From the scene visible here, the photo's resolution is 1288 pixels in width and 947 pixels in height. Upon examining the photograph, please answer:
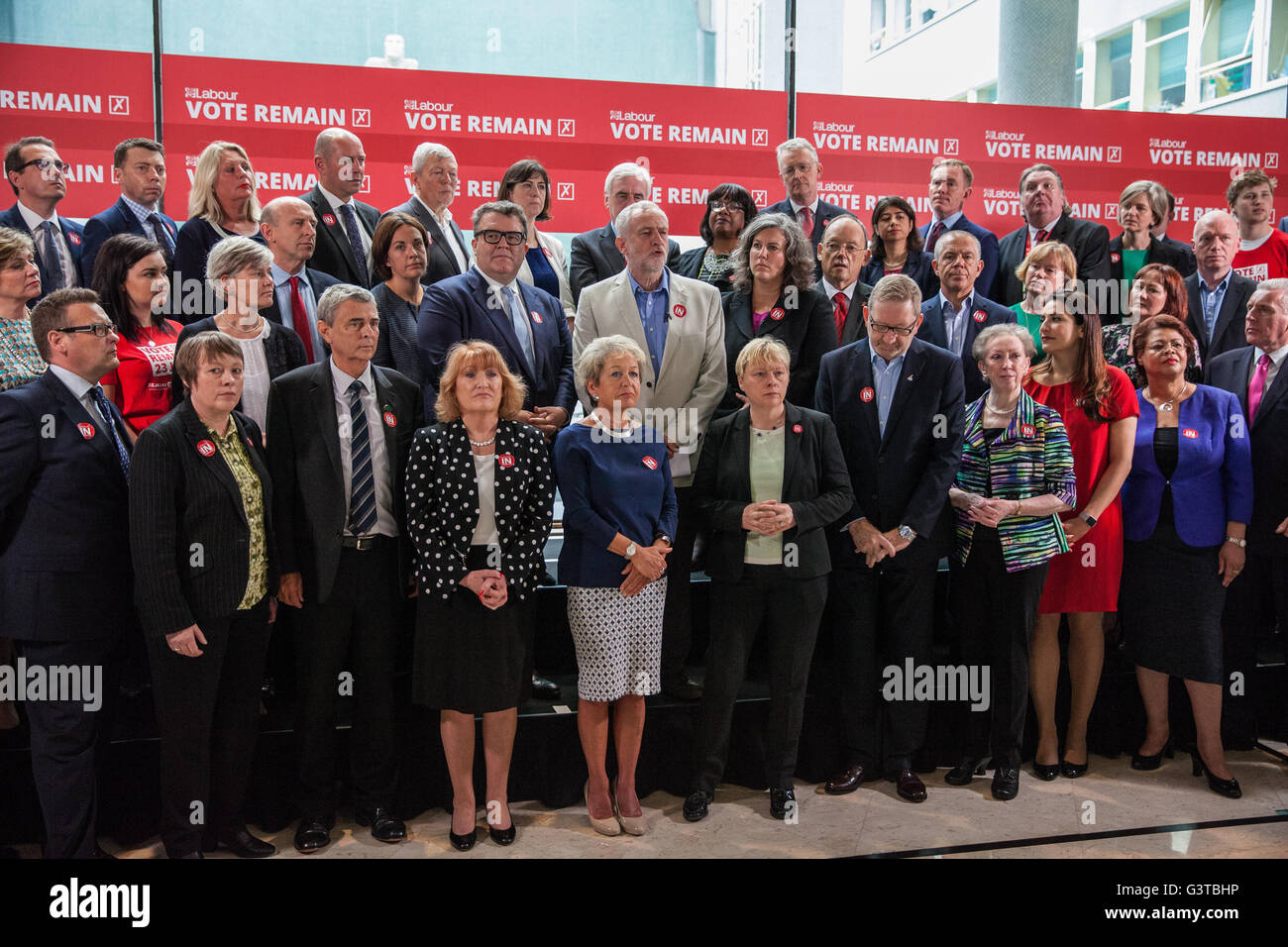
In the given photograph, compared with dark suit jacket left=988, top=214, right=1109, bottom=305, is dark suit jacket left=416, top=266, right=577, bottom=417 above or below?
below

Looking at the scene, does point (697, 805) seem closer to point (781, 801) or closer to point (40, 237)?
point (781, 801)

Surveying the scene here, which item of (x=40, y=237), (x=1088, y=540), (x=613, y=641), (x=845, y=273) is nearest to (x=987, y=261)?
(x=845, y=273)

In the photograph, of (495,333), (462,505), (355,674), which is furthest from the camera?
(495,333)

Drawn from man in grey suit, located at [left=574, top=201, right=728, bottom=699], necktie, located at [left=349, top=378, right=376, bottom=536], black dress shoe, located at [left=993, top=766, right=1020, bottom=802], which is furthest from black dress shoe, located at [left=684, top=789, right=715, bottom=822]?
necktie, located at [left=349, top=378, right=376, bottom=536]

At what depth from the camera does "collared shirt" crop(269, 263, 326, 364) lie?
3.77 m

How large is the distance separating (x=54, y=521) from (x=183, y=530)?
0.37 metres

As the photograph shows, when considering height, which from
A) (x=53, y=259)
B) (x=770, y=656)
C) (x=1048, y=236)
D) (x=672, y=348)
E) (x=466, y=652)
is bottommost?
(x=770, y=656)

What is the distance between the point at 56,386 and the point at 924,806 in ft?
10.9

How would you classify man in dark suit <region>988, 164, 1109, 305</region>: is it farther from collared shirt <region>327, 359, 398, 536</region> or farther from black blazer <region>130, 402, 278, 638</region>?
black blazer <region>130, 402, 278, 638</region>

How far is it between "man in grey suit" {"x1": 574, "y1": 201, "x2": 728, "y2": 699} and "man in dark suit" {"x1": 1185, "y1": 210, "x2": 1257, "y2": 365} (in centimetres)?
251

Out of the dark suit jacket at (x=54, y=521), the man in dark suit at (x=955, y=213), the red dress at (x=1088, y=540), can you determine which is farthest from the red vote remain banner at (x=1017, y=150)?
the dark suit jacket at (x=54, y=521)

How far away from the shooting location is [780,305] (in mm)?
3955
